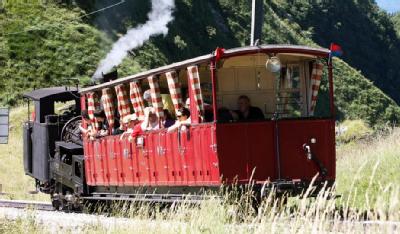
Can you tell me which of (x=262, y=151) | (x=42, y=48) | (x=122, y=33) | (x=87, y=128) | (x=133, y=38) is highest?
(x=42, y=48)

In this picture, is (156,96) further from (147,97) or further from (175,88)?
(175,88)

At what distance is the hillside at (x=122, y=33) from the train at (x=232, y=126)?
336 inches

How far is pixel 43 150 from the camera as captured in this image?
21.9m

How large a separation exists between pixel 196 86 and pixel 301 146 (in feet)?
6.70

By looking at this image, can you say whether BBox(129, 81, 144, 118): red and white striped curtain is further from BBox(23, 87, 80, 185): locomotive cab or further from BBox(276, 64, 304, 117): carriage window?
BBox(23, 87, 80, 185): locomotive cab

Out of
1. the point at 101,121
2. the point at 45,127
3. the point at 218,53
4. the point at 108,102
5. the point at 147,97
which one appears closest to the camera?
the point at 218,53

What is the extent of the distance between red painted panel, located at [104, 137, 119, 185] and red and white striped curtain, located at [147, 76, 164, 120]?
2529 mm

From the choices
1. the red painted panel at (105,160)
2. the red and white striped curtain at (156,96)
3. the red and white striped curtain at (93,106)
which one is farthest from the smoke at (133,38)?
the red and white striped curtain at (156,96)

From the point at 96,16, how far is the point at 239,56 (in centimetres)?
4648

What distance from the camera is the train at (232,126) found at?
13.1 meters

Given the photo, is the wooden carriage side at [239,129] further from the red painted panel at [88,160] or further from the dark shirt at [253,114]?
the red painted panel at [88,160]

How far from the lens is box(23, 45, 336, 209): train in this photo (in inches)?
514

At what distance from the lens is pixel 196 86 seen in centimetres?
1331

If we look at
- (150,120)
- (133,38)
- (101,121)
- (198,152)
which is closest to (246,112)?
(198,152)
